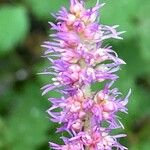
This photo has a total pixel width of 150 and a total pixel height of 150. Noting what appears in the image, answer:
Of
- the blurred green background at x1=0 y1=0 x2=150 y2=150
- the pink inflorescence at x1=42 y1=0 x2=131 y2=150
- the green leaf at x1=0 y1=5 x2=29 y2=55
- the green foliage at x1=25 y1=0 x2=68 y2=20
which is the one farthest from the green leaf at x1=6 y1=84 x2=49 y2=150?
the pink inflorescence at x1=42 y1=0 x2=131 y2=150

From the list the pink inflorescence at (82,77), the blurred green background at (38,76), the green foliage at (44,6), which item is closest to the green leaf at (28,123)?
the blurred green background at (38,76)

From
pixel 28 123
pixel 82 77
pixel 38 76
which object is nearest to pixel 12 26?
pixel 38 76

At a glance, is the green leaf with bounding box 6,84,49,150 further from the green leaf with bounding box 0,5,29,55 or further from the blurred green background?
the green leaf with bounding box 0,5,29,55

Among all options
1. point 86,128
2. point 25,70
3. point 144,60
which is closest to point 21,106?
point 25,70

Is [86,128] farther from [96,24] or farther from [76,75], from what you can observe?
[96,24]

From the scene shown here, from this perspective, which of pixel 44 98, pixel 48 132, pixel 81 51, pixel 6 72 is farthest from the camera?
pixel 6 72

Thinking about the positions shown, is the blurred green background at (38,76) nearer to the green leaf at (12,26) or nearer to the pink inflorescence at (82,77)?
the green leaf at (12,26)
